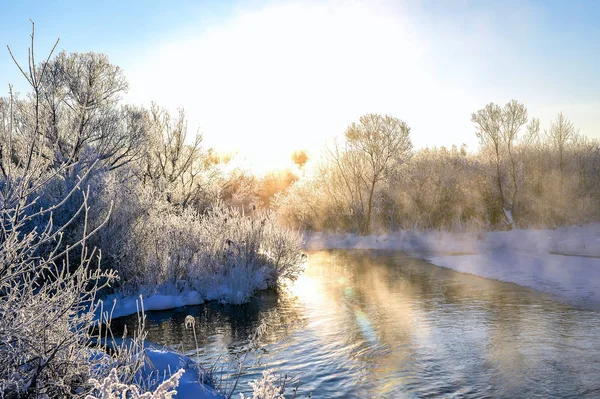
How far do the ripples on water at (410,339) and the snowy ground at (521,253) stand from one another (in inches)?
44.4

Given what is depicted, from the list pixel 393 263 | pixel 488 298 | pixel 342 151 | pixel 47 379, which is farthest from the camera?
pixel 342 151

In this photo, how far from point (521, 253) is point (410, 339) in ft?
42.0

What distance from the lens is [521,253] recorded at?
19031 millimetres

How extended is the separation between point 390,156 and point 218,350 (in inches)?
1018

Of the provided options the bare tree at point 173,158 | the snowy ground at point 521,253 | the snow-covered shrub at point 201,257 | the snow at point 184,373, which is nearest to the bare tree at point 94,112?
the bare tree at point 173,158

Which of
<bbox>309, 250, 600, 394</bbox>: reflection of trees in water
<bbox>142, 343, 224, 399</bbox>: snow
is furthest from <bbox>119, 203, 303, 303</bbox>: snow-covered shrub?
<bbox>142, 343, 224, 399</bbox>: snow

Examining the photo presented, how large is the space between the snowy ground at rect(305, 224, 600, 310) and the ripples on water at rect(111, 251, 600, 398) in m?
1.13

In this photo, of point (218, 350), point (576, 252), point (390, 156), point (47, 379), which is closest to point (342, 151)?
point (390, 156)

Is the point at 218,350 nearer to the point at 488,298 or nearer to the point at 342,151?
the point at 488,298

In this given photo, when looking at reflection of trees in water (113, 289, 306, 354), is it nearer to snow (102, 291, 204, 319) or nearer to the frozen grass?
snow (102, 291, 204, 319)

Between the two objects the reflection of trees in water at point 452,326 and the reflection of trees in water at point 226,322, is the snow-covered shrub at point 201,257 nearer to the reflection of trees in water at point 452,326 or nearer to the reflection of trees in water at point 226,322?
the reflection of trees in water at point 226,322

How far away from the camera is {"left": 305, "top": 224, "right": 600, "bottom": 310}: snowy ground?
12889mm

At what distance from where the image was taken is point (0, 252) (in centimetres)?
267

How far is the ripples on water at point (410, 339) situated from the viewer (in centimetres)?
617
